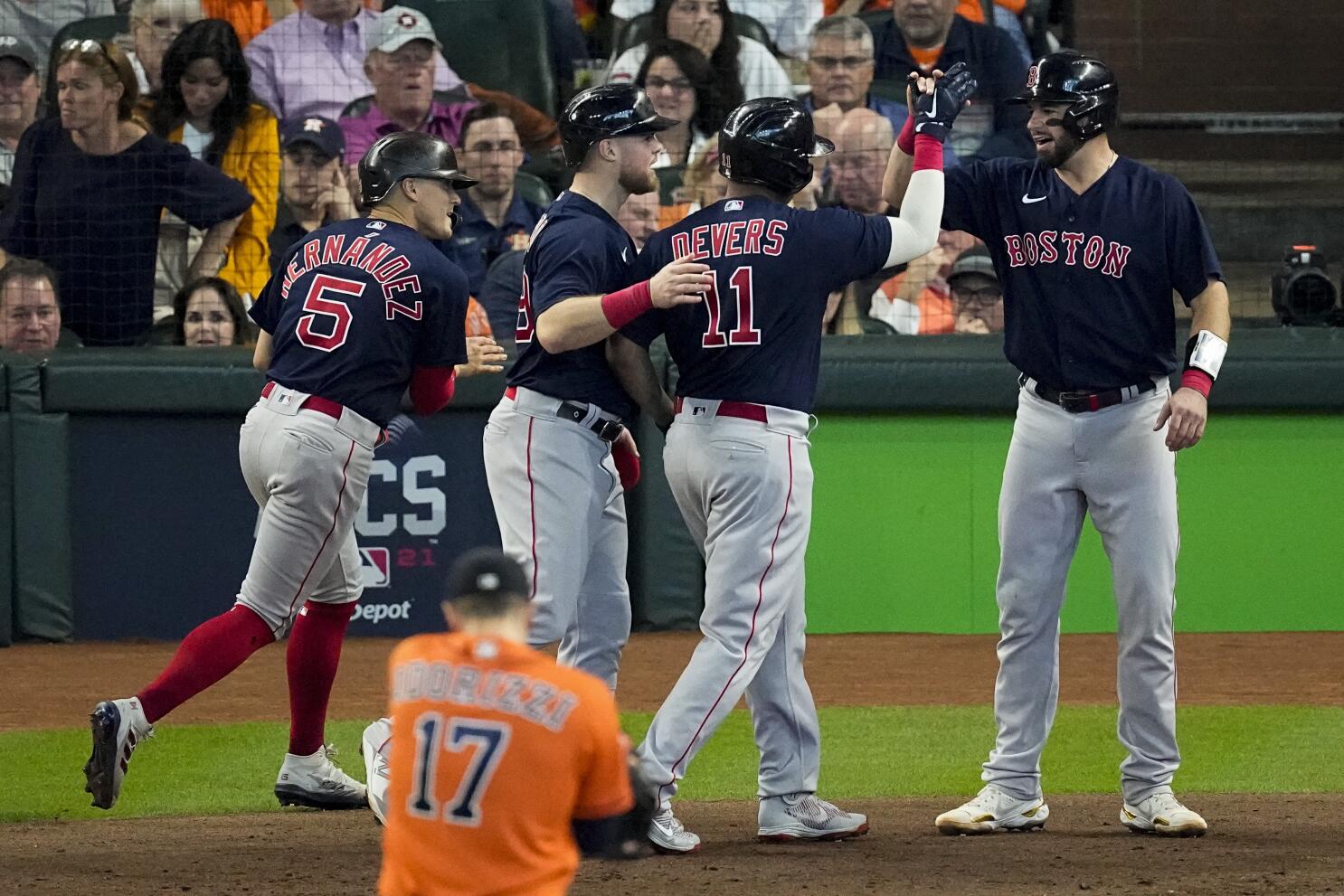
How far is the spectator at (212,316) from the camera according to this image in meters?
7.99

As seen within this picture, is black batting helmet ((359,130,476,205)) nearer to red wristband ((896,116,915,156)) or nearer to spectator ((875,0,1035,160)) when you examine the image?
red wristband ((896,116,915,156))

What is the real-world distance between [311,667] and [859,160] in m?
4.58

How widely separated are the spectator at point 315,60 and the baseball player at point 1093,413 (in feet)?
17.1

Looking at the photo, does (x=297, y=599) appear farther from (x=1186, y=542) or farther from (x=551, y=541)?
(x=1186, y=542)

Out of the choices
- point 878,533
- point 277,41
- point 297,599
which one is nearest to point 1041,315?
→ point 297,599

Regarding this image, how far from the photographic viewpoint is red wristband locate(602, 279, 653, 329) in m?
4.00

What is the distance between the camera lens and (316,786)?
16.0 ft

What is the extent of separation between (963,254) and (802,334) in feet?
14.2

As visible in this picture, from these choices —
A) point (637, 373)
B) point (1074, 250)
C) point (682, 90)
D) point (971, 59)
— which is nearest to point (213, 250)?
point (682, 90)

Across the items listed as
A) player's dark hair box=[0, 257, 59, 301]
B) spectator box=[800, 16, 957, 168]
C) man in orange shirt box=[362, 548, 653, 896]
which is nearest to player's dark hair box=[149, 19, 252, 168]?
player's dark hair box=[0, 257, 59, 301]

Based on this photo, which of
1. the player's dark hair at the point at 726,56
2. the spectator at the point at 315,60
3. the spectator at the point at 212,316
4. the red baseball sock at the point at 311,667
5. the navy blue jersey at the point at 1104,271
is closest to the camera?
the navy blue jersey at the point at 1104,271

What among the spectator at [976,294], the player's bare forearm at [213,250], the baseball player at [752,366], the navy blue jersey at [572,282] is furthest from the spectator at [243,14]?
the baseball player at [752,366]

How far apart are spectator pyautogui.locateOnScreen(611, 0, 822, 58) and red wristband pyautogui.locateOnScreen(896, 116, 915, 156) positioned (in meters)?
5.10

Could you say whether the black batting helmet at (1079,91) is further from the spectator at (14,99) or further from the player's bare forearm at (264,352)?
the spectator at (14,99)
